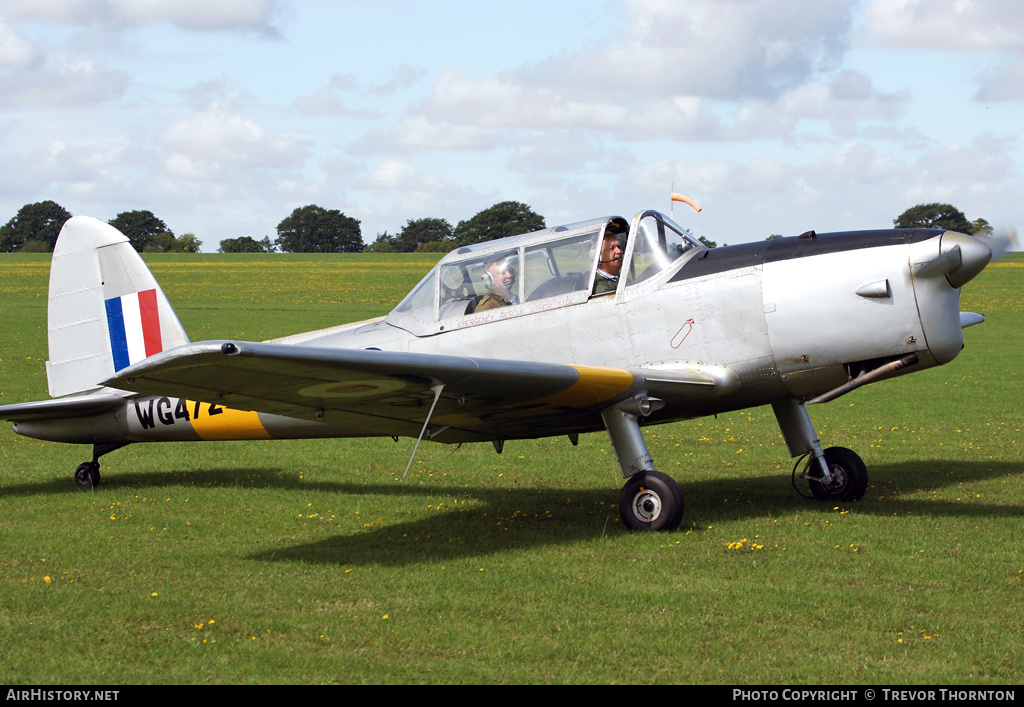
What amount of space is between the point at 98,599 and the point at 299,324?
85.0ft

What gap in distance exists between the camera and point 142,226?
11138 cm

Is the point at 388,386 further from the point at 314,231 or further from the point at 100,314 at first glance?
the point at 314,231

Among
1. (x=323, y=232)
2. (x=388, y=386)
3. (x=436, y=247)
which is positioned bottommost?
(x=388, y=386)

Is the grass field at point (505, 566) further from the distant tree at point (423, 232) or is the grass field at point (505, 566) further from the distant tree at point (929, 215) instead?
the distant tree at point (423, 232)

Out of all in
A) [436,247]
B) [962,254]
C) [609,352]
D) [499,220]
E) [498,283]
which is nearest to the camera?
[962,254]

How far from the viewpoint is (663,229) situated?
805cm

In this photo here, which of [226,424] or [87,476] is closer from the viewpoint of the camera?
[226,424]

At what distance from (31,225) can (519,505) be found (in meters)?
115

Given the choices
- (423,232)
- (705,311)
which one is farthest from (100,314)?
(423,232)

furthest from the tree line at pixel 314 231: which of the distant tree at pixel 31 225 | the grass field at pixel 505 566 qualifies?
the grass field at pixel 505 566

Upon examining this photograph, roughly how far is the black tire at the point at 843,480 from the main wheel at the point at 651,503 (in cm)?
194

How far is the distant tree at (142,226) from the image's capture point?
109m

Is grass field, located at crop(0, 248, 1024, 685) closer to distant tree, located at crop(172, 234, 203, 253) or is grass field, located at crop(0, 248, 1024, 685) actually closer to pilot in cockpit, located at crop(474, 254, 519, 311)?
pilot in cockpit, located at crop(474, 254, 519, 311)
